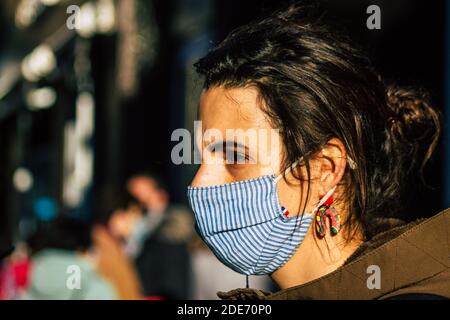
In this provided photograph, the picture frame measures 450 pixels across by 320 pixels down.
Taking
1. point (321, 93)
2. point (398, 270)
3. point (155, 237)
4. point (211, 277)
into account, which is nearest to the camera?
point (398, 270)

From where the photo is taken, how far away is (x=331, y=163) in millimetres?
2113

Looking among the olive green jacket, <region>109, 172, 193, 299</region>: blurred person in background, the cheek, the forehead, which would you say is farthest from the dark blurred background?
the olive green jacket

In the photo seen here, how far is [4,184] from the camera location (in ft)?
58.5

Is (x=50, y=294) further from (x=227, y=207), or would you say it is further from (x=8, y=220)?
(x=8, y=220)

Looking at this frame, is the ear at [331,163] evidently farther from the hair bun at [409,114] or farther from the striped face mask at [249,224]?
the hair bun at [409,114]

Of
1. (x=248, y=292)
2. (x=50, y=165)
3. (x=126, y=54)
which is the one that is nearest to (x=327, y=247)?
(x=248, y=292)

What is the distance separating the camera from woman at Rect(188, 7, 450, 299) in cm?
211

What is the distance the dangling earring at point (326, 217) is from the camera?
6.94ft

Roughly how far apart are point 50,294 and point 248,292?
232 centimetres

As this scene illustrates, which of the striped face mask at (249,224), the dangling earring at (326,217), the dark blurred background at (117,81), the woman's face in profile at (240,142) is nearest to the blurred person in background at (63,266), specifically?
the dark blurred background at (117,81)

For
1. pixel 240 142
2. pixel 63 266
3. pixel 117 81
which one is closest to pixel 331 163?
pixel 240 142

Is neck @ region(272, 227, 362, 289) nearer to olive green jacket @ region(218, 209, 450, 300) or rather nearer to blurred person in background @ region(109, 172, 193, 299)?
olive green jacket @ region(218, 209, 450, 300)

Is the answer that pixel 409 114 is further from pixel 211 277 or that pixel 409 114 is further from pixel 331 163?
pixel 211 277

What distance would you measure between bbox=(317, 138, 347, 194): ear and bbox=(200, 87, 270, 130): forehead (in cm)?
Result: 18
